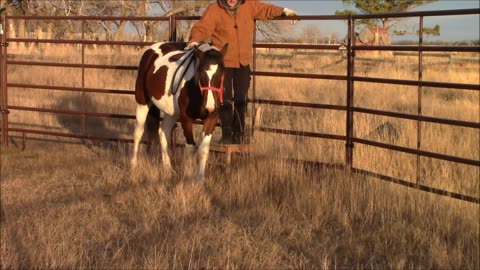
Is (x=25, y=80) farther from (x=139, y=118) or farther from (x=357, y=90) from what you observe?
(x=139, y=118)

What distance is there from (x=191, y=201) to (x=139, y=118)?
8.64 ft

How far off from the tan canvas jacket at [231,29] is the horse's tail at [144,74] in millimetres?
1050

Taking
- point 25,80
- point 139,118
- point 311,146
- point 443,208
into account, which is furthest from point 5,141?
point 25,80

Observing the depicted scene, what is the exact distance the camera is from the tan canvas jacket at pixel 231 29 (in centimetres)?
732

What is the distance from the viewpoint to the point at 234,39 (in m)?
7.44

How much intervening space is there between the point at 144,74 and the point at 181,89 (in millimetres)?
1102

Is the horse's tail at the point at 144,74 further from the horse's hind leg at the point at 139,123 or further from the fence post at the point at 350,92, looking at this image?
the fence post at the point at 350,92

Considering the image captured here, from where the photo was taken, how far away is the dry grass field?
4863 millimetres

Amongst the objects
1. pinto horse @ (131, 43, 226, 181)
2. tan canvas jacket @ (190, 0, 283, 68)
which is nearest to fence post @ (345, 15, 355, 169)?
tan canvas jacket @ (190, 0, 283, 68)

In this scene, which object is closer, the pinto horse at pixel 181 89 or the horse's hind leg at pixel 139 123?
the pinto horse at pixel 181 89

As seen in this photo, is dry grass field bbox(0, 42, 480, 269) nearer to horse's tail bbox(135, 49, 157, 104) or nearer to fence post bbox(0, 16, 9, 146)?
fence post bbox(0, 16, 9, 146)

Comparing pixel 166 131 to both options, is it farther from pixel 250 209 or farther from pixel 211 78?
pixel 250 209

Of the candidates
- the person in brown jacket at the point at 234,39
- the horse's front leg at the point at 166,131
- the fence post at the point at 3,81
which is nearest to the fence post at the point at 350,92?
the person in brown jacket at the point at 234,39

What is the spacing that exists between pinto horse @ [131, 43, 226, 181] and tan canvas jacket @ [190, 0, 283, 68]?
33 centimetres
